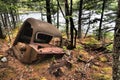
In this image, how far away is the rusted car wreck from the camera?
9258 mm

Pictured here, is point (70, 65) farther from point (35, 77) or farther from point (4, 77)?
point (4, 77)

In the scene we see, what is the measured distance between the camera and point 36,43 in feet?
32.4

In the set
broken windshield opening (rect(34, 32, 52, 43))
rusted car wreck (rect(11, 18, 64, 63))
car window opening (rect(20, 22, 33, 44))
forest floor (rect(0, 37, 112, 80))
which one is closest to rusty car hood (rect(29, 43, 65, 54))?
rusted car wreck (rect(11, 18, 64, 63))

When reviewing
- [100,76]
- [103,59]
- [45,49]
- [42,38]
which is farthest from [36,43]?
[103,59]

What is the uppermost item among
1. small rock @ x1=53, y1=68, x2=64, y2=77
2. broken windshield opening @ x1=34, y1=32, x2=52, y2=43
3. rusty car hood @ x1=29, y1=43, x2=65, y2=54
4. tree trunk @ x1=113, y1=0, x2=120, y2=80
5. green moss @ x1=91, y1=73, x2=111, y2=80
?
tree trunk @ x1=113, y1=0, x2=120, y2=80

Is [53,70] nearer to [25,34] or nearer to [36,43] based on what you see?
Answer: [36,43]

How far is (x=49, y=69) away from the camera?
9.25 meters

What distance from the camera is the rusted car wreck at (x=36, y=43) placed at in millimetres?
9258

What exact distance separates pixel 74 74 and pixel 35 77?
1.92 metres

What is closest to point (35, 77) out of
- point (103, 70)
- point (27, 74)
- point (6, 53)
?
point (27, 74)

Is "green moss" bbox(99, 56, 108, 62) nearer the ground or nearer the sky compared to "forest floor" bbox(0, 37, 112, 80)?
nearer the ground

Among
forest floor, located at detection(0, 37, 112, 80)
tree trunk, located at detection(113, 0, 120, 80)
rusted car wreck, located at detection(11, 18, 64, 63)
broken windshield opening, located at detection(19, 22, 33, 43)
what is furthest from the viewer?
broken windshield opening, located at detection(19, 22, 33, 43)

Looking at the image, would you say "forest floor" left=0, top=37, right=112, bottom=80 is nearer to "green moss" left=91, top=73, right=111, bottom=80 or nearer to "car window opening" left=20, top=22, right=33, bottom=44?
"green moss" left=91, top=73, right=111, bottom=80

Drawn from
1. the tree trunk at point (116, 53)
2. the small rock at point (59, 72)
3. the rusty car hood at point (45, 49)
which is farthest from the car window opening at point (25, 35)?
the tree trunk at point (116, 53)
